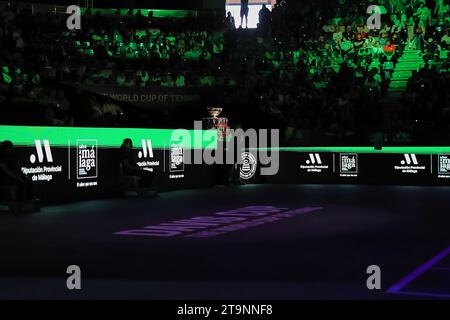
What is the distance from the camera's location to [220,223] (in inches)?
528

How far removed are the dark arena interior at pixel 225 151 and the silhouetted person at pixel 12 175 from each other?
29mm

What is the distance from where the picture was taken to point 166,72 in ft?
97.8

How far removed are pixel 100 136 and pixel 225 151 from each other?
516cm

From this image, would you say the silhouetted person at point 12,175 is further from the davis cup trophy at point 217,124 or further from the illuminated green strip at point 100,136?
the davis cup trophy at point 217,124

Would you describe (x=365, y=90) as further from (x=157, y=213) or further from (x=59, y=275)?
(x=59, y=275)

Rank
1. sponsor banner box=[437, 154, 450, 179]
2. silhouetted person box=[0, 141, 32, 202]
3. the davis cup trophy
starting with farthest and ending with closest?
the davis cup trophy
sponsor banner box=[437, 154, 450, 179]
silhouetted person box=[0, 141, 32, 202]

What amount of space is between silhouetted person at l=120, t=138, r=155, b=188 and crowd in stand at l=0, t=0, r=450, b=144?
154 inches

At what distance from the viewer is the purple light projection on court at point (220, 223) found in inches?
472

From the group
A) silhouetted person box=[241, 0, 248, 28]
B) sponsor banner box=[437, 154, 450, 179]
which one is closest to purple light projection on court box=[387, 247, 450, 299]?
sponsor banner box=[437, 154, 450, 179]

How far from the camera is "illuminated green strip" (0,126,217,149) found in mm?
16891

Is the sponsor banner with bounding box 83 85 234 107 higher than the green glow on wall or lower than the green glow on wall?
higher

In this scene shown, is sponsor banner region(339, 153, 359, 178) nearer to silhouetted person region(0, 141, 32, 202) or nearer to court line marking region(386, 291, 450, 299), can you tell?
silhouetted person region(0, 141, 32, 202)

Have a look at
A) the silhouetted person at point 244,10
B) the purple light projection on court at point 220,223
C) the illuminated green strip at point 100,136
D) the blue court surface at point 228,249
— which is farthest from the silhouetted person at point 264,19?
the purple light projection on court at point 220,223
